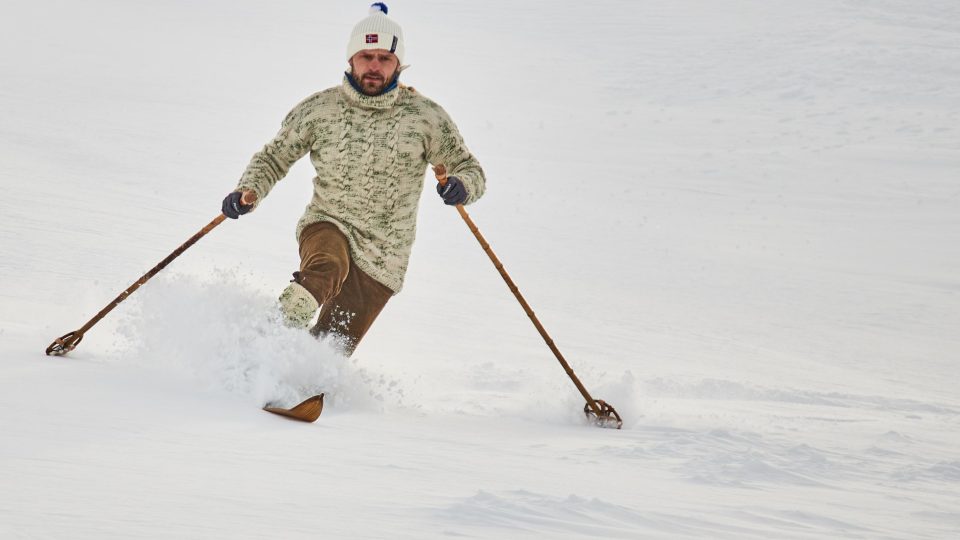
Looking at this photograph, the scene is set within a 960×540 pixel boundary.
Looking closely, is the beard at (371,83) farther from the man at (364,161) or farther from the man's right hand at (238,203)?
the man's right hand at (238,203)

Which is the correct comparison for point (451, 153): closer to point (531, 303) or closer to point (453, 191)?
point (453, 191)

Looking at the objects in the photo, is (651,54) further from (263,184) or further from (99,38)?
(263,184)

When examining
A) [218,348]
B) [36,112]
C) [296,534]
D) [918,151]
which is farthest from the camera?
[918,151]

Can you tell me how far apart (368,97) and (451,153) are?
44 cm

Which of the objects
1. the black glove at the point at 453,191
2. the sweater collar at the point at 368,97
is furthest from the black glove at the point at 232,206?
the black glove at the point at 453,191

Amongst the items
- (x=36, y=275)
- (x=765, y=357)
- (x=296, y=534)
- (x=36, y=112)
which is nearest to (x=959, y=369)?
(x=765, y=357)

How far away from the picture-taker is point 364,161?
4.57m

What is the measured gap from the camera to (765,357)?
7.47 m

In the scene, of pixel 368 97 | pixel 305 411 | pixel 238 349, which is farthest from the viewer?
pixel 368 97

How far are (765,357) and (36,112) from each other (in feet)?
34.4

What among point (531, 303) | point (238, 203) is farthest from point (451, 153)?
point (531, 303)

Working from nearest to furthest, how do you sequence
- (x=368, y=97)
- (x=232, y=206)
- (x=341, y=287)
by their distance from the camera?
(x=232, y=206) → (x=368, y=97) → (x=341, y=287)

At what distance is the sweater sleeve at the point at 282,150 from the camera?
4.56 meters

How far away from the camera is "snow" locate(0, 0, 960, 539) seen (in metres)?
2.59
